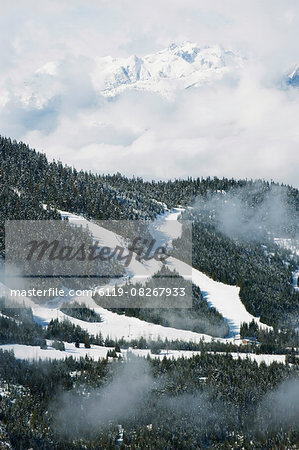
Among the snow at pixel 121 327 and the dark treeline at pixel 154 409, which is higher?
the snow at pixel 121 327

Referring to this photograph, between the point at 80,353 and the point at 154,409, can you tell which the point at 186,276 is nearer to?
the point at 80,353

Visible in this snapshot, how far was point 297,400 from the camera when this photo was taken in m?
50.3

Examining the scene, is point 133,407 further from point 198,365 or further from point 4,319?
point 4,319

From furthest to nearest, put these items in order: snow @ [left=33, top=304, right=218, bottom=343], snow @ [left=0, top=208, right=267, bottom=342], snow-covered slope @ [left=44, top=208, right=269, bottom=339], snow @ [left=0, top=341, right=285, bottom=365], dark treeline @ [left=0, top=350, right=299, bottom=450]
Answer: snow-covered slope @ [left=44, top=208, right=269, bottom=339] < snow @ [left=0, top=208, right=267, bottom=342] < snow @ [left=33, top=304, right=218, bottom=343] < snow @ [left=0, top=341, right=285, bottom=365] < dark treeline @ [left=0, top=350, right=299, bottom=450]

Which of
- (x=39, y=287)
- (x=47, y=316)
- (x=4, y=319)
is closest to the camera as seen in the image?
(x=4, y=319)

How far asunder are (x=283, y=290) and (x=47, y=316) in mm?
66690

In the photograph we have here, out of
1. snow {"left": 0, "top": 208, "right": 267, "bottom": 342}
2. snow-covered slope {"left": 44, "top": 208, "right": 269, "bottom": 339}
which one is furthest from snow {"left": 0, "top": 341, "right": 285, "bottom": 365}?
snow-covered slope {"left": 44, "top": 208, "right": 269, "bottom": 339}

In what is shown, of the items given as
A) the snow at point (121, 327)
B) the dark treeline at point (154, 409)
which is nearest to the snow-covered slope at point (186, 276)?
the snow at point (121, 327)

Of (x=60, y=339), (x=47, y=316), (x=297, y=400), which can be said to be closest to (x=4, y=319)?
(x=60, y=339)

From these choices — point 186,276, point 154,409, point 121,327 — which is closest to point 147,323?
point 121,327

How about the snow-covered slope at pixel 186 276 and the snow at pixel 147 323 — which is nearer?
the snow at pixel 147 323

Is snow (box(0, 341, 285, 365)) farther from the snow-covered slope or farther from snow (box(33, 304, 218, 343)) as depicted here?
the snow-covered slope

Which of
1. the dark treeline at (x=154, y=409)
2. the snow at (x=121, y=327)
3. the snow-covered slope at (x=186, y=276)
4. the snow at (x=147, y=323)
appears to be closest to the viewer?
the dark treeline at (x=154, y=409)

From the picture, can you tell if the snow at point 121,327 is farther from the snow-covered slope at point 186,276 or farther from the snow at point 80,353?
the snow at point 80,353
